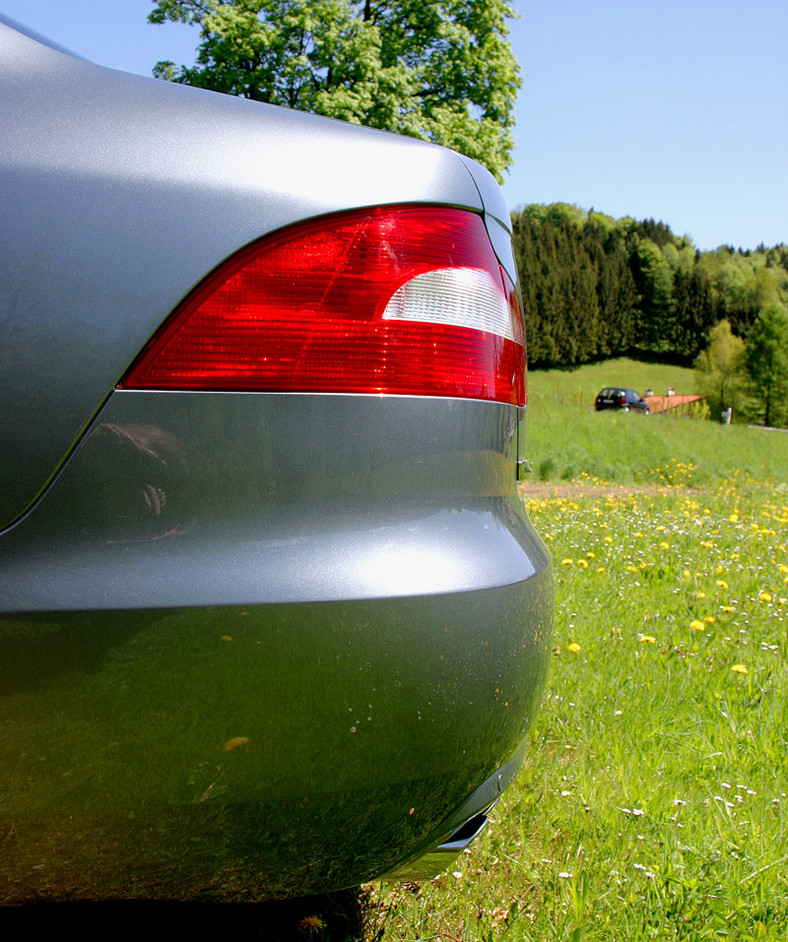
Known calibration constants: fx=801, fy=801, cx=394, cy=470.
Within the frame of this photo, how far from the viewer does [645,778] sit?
213 cm

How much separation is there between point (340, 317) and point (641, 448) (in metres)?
15.5

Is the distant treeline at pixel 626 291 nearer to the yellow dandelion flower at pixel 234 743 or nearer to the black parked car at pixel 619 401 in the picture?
the black parked car at pixel 619 401

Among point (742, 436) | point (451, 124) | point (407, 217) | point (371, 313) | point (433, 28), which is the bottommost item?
point (742, 436)

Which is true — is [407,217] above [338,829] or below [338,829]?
above

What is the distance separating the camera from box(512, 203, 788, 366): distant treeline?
69.0 metres

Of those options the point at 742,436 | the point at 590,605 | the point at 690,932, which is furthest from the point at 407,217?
the point at 742,436

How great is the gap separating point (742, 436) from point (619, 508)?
47.1 ft

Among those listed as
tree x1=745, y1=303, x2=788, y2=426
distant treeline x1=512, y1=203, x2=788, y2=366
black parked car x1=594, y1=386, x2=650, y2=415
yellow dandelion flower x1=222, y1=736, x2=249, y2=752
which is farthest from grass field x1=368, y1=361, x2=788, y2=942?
distant treeline x1=512, y1=203, x2=788, y2=366

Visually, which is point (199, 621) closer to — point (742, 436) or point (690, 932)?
point (690, 932)

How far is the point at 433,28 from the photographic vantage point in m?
19.9

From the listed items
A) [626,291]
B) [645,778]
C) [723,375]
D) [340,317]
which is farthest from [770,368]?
[340,317]

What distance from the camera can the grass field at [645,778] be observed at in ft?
5.35

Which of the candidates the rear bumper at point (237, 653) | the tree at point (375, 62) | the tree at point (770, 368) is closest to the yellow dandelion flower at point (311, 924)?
the rear bumper at point (237, 653)

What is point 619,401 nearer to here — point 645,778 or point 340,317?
point 645,778
